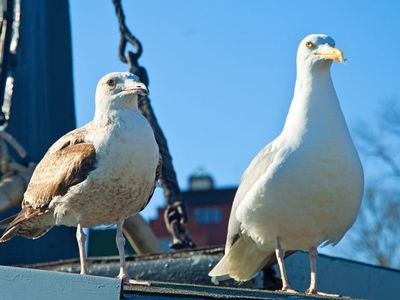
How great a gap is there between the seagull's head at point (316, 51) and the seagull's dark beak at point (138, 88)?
1.11m

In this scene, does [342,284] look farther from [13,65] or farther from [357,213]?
[13,65]

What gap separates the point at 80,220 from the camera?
591 cm

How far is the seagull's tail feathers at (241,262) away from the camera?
22.3 feet

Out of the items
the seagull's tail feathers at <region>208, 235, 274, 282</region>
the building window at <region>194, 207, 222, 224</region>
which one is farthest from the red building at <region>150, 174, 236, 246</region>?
the seagull's tail feathers at <region>208, 235, 274, 282</region>

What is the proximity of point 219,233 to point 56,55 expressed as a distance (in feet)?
136

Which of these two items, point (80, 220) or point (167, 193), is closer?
point (80, 220)

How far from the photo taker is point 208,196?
57094 mm

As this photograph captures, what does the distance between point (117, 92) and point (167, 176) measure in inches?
111

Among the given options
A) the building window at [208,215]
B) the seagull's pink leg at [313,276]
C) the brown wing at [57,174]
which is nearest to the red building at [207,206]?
the building window at [208,215]

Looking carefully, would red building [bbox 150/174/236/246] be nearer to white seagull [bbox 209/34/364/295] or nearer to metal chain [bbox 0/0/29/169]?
metal chain [bbox 0/0/29/169]

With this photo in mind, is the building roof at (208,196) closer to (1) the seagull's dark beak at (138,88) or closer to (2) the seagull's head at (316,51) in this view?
(2) the seagull's head at (316,51)

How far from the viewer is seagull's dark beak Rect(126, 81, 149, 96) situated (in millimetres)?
5695

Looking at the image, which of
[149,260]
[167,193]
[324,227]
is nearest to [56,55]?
[167,193]

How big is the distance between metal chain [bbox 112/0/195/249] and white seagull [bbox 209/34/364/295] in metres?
1.81
